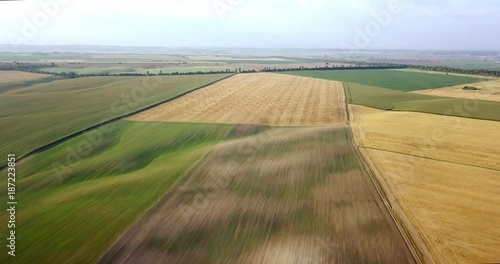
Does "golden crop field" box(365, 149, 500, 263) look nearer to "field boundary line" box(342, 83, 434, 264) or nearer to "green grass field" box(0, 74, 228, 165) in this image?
"field boundary line" box(342, 83, 434, 264)

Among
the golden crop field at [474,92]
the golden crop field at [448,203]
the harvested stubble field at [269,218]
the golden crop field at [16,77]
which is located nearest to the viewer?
the harvested stubble field at [269,218]

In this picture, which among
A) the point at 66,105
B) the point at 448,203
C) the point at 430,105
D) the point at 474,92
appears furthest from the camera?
the point at 474,92

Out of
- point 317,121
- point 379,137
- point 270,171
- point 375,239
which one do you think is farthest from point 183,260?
point 317,121

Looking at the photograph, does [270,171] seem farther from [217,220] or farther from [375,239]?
[375,239]

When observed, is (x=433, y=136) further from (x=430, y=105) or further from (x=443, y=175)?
(x=430, y=105)

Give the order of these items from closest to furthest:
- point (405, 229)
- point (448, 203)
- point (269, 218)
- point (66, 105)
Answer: point (405, 229), point (269, 218), point (448, 203), point (66, 105)

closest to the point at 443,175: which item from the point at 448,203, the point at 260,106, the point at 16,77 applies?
the point at 448,203

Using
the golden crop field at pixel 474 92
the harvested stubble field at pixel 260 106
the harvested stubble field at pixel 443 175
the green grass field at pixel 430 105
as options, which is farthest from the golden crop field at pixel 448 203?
the golden crop field at pixel 474 92

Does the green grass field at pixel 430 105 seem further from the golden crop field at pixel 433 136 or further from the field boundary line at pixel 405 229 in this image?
the field boundary line at pixel 405 229

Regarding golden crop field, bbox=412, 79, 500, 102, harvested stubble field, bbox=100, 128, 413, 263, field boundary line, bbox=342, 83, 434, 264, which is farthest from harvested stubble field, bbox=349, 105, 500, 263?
golden crop field, bbox=412, 79, 500, 102

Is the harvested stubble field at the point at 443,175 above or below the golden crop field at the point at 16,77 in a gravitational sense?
below
